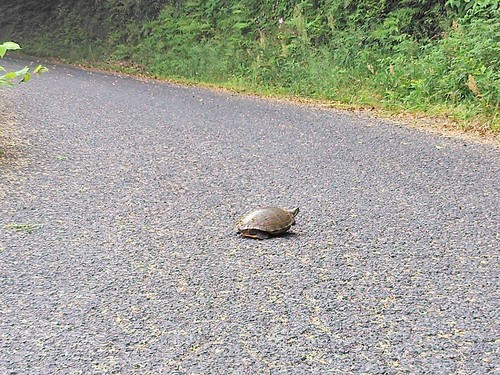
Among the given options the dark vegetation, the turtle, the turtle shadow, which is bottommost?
the dark vegetation

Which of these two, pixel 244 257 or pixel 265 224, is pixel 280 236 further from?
pixel 244 257

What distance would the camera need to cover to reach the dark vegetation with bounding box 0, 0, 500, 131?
778cm

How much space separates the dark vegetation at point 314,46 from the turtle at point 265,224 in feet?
12.7

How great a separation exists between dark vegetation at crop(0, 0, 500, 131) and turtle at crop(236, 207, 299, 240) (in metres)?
3.89

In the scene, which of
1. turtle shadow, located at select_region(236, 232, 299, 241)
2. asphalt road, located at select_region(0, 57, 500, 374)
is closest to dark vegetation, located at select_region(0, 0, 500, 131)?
asphalt road, located at select_region(0, 57, 500, 374)

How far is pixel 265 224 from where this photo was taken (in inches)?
132

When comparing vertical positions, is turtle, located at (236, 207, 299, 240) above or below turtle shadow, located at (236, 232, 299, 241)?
above

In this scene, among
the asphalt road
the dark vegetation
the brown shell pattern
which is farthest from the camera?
the dark vegetation

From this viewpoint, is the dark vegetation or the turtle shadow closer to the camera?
the turtle shadow

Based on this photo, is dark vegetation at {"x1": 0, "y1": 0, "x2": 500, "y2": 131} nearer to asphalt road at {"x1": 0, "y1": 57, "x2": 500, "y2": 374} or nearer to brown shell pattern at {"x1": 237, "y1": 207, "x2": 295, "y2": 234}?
asphalt road at {"x1": 0, "y1": 57, "x2": 500, "y2": 374}

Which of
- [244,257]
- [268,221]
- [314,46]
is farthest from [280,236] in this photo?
[314,46]

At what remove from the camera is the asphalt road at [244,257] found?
2229 millimetres

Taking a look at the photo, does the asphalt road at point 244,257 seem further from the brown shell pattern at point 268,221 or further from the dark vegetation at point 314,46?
the dark vegetation at point 314,46

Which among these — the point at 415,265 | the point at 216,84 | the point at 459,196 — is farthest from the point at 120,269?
the point at 216,84
